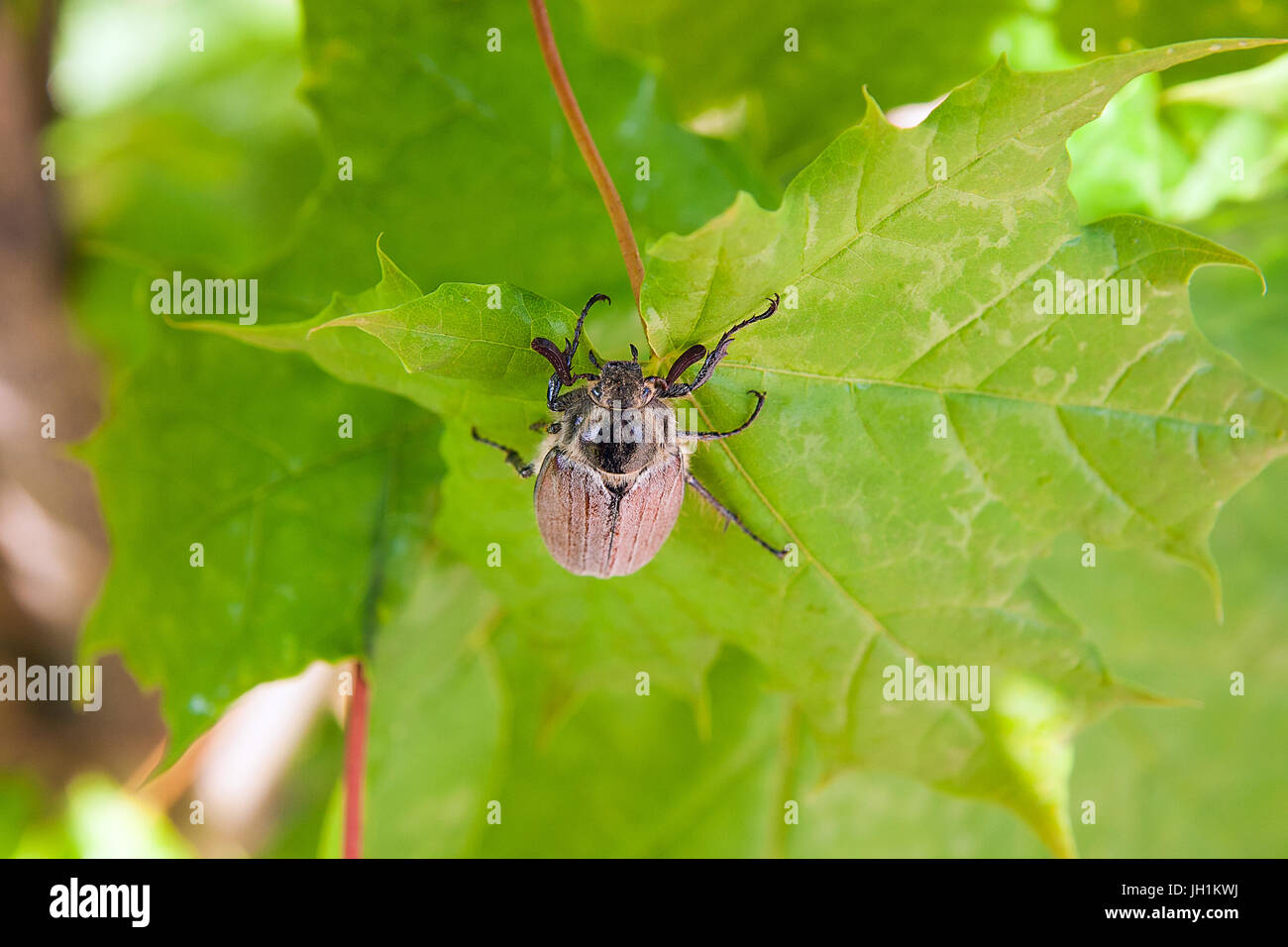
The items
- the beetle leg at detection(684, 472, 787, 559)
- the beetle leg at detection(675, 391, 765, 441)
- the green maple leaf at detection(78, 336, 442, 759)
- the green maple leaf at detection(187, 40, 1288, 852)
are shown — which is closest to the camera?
the green maple leaf at detection(187, 40, 1288, 852)

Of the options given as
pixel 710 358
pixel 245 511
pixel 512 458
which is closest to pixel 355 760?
pixel 245 511

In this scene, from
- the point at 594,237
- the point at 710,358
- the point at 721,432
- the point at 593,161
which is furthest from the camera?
the point at 594,237

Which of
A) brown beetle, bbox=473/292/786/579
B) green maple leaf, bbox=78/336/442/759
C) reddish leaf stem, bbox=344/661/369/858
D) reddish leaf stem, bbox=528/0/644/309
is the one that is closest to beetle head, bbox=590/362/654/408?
brown beetle, bbox=473/292/786/579

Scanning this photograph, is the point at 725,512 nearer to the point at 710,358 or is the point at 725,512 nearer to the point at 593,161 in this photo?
the point at 710,358

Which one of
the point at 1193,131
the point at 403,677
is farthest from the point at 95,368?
the point at 1193,131

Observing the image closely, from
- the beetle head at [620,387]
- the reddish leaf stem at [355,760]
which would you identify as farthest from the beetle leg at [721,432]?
the reddish leaf stem at [355,760]

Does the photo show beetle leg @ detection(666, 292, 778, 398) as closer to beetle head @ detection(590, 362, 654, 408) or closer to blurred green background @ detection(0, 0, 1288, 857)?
beetle head @ detection(590, 362, 654, 408)
